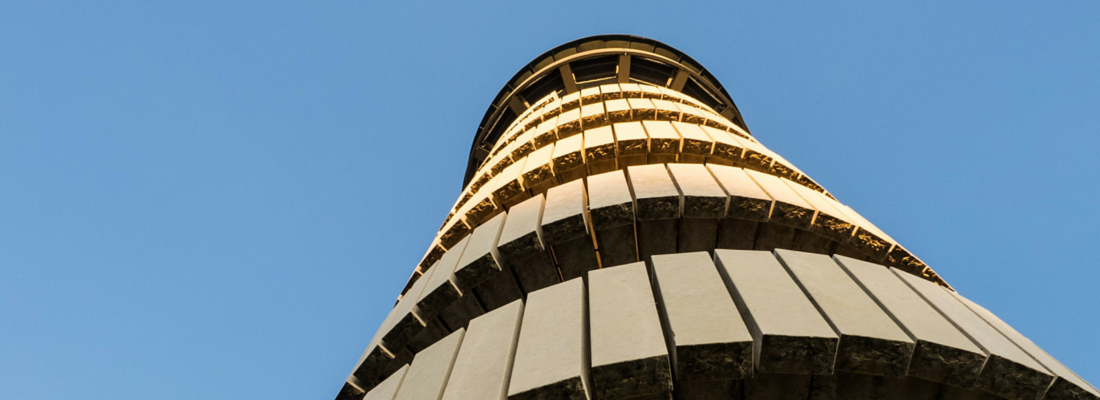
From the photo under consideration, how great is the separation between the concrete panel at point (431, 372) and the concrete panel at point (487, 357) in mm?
53

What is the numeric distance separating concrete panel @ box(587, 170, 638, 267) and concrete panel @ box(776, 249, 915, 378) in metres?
1.50

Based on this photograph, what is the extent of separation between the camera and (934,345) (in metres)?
2.78

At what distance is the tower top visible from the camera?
15.9 metres

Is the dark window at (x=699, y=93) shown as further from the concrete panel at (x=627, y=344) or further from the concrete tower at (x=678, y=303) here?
the concrete panel at (x=627, y=344)

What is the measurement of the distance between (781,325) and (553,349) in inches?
38.1

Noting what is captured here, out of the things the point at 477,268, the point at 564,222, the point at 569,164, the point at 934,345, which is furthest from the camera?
the point at 569,164

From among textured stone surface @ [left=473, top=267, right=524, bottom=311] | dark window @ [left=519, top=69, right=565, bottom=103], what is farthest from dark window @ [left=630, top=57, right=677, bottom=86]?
textured stone surface @ [left=473, top=267, right=524, bottom=311]

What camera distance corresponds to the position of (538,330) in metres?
3.27

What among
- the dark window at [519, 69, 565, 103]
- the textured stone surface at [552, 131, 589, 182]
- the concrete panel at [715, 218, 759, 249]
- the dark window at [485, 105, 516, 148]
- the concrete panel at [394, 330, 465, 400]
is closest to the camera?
the concrete panel at [394, 330, 465, 400]

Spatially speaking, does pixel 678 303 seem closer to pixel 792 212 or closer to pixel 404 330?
pixel 792 212

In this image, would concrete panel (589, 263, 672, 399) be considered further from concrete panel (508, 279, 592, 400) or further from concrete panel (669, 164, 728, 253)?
concrete panel (669, 164, 728, 253)

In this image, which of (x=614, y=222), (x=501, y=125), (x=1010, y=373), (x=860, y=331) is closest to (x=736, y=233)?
(x=614, y=222)

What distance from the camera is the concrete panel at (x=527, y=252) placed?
460cm

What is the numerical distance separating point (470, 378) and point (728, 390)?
1154 mm
